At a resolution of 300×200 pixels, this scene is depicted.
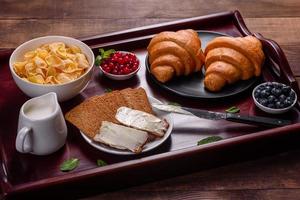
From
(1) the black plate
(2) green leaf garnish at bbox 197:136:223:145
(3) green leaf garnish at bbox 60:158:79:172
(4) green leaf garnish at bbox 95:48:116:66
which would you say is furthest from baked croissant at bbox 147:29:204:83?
(3) green leaf garnish at bbox 60:158:79:172

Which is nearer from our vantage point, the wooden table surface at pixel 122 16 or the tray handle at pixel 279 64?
the tray handle at pixel 279 64

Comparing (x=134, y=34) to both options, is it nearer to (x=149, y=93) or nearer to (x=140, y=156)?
(x=149, y=93)

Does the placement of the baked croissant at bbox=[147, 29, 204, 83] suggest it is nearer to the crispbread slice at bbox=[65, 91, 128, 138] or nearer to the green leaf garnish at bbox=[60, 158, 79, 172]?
the crispbread slice at bbox=[65, 91, 128, 138]

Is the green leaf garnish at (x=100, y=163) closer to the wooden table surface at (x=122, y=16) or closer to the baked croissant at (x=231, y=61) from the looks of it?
the baked croissant at (x=231, y=61)

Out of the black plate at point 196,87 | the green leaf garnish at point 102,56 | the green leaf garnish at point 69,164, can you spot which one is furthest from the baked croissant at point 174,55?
the green leaf garnish at point 69,164

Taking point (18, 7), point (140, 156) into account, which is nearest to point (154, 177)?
point (140, 156)

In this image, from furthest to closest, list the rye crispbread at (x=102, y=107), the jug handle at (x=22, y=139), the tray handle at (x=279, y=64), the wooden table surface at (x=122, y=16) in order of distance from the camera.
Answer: the wooden table surface at (x=122, y=16), the tray handle at (x=279, y=64), the rye crispbread at (x=102, y=107), the jug handle at (x=22, y=139)
